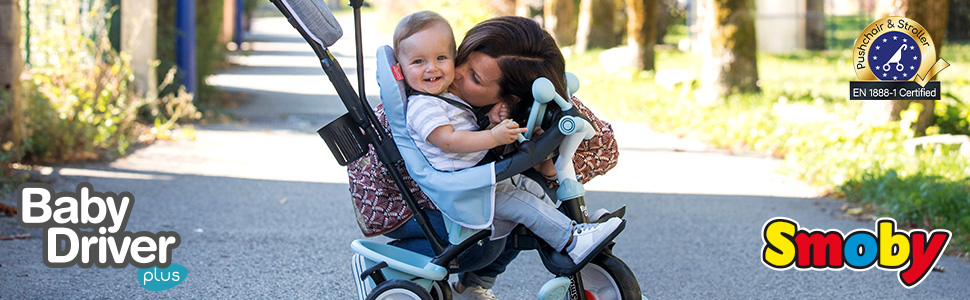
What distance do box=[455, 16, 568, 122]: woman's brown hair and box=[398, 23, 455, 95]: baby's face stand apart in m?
0.08

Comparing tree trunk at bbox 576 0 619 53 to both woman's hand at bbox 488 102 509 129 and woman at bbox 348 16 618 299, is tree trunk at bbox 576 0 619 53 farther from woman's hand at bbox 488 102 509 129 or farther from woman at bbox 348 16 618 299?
woman's hand at bbox 488 102 509 129

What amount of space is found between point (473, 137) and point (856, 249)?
2625 mm

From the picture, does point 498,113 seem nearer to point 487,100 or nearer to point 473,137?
point 487,100

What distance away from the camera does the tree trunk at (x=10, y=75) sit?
6152 mm

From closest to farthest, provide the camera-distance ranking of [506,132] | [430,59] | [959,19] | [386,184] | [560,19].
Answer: [506,132]
[430,59]
[386,184]
[560,19]
[959,19]

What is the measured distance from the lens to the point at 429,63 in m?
2.96

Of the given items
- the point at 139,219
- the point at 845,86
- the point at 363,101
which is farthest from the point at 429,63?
the point at 845,86

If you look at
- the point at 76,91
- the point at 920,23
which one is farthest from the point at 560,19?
the point at 76,91

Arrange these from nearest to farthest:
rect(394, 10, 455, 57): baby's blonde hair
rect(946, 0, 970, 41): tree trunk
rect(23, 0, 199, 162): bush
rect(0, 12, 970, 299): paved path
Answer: rect(394, 10, 455, 57): baby's blonde hair → rect(0, 12, 970, 299): paved path → rect(23, 0, 199, 162): bush → rect(946, 0, 970, 41): tree trunk

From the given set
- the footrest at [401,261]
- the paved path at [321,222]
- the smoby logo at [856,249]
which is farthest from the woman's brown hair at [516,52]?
the smoby logo at [856,249]

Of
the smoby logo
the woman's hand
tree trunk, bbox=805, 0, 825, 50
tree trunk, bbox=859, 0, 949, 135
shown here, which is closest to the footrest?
the woman's hand

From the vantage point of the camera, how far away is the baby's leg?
302 centimetres

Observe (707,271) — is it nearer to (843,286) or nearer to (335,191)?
(843,286)

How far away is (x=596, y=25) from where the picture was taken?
21.9 m
